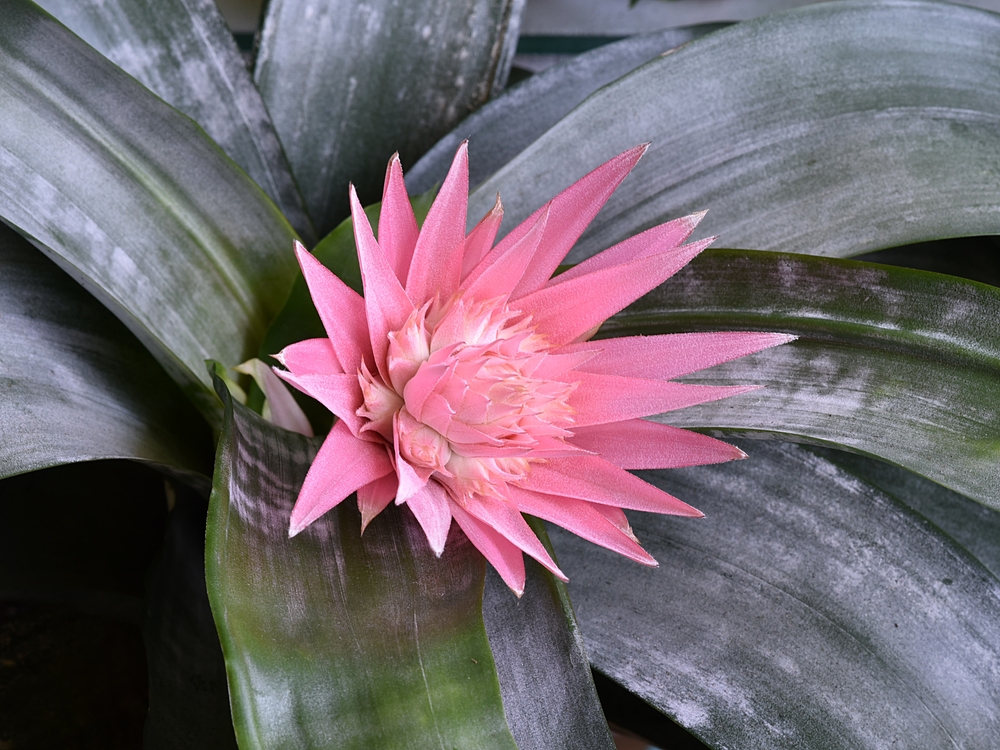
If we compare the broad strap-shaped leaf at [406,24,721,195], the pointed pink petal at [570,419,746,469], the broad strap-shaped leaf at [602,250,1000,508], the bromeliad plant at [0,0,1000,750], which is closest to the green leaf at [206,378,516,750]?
the bromeliad plant at [0,0,1000,750]

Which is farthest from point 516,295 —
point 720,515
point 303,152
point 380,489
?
point 303,152

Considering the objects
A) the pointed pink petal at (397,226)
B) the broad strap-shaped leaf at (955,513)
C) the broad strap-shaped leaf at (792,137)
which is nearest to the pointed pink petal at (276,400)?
the pointed pink petal at (397,226)

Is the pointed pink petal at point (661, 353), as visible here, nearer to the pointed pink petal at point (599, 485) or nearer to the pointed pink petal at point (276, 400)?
the pointed pink petal at point (599, 485)

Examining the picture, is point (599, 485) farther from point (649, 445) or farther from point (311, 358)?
point (311, 358)

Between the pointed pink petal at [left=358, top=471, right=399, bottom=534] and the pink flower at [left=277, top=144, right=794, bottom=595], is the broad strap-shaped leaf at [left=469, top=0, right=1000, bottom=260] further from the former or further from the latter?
the pointed pink petal at [left=358, top=471, right=399, bottom=534]

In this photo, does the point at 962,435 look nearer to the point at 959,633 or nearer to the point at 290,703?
the point at 959,633

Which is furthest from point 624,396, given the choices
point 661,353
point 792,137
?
point 792,137
